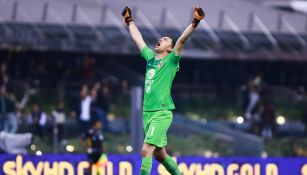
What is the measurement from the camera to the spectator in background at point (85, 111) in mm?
27250

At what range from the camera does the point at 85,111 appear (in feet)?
90.1

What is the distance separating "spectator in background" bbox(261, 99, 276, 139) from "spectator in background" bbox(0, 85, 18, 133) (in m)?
7.17

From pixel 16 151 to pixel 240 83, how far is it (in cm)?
1135

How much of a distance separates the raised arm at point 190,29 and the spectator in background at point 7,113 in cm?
1108

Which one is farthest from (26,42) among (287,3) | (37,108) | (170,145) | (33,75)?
(287,3)

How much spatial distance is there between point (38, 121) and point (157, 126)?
11.9 meters

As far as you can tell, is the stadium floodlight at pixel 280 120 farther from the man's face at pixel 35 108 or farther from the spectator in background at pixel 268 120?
the man's face at pixel 35 108

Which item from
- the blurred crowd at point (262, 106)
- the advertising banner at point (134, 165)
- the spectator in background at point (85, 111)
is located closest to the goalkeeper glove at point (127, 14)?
the advertising banner at point (134, 165)

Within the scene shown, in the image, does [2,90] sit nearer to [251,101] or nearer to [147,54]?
[251,101]

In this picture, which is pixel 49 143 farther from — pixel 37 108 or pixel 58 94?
pixel 58 94

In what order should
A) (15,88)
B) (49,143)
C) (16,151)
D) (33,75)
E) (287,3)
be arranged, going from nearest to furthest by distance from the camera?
(16,151) → (49,143) → (15,88) → (33,75) → (287,3)

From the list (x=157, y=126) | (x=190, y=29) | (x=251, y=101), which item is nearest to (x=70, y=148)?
(x=251, y=101)

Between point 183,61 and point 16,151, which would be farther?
point 183,61

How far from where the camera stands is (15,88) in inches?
1117
